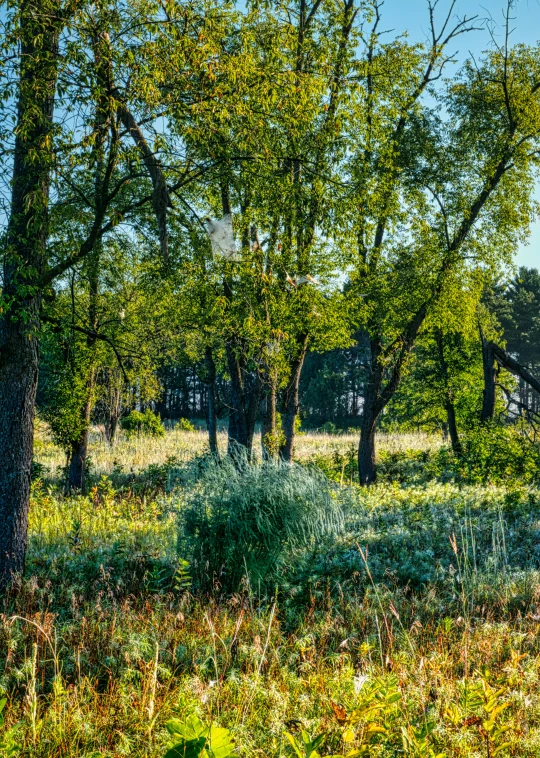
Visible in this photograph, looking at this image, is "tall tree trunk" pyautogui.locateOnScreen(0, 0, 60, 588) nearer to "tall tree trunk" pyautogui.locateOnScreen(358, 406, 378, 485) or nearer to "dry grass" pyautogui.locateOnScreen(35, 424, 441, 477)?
"tall tree trunk" pyautogui.locateOnScreen(358, 406, 378, 485)

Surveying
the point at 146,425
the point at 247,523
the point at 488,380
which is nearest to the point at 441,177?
the point at 488,380

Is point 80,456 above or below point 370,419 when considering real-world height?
below

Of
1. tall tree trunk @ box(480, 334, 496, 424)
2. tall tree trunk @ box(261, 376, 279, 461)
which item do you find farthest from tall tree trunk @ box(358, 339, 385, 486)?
tall tree trunk @ box(261, 376, 279, 461)

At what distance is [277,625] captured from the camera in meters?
4.40

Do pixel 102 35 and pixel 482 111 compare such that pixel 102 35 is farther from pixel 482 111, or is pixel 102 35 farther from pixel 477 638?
pixel 482 111

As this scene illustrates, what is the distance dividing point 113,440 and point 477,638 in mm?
20297

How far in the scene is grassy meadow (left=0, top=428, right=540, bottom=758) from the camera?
2.61 meters

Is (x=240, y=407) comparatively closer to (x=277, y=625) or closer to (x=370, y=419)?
(x=370, y=419)

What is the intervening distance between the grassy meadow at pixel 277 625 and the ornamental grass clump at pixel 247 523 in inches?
0.8

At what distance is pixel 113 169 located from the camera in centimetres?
567

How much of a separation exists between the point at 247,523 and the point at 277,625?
171 cm

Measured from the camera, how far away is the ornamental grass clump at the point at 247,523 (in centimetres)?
596

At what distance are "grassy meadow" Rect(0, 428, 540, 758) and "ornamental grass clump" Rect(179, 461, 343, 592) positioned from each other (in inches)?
0.8

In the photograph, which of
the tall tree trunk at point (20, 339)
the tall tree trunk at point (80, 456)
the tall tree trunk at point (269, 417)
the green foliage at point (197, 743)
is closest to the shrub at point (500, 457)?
the tall tree trunk at point (269, 417)
